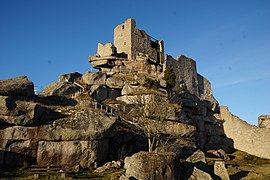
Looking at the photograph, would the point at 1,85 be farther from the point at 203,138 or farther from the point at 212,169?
the point at 203,138

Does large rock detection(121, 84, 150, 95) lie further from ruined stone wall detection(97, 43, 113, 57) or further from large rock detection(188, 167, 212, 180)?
large rock detection(188, 167, 212, 180)

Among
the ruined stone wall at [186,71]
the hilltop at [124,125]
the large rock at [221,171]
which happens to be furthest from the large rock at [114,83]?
the large rock at [221,171]

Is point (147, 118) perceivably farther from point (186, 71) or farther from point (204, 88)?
point (204, 88)

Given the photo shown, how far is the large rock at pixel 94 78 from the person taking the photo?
3659cm

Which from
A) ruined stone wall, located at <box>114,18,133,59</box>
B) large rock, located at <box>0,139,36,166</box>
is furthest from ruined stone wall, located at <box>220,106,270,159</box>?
large rock, located at <box>0,139,36,166</box>

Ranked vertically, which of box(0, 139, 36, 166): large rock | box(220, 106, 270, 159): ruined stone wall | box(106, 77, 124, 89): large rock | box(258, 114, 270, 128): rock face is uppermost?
box(106, 77, 124, 89): large rock

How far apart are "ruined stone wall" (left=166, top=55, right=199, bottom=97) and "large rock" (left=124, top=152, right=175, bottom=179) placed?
35.4m

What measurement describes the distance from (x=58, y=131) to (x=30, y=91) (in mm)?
7935

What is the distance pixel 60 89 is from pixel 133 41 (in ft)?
72.1

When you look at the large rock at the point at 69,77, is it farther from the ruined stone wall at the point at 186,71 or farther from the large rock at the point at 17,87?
the ruined stone wall at the point at 186,71

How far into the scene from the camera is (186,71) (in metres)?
56.5

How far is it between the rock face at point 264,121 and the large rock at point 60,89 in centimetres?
3244

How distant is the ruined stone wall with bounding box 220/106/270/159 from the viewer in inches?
1565

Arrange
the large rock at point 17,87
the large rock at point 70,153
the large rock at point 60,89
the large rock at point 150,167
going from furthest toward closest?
the large rock at point 60,89 < the large rock at point 17,87 < the large rock at point 70,153 < the large rock at point 150,167
